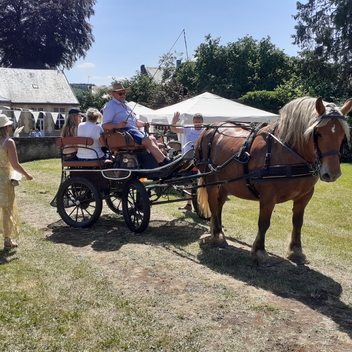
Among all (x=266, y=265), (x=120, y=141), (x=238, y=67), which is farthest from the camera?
(x=238, y=67)

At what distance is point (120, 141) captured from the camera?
6859mm

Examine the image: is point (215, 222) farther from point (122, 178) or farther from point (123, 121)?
point (123, 121)

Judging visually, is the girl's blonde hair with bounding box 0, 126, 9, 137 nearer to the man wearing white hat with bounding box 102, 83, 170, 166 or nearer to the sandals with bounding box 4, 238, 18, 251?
the sandals with bounding box 4, 238, 18, 251

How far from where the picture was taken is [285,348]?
3.39 metres

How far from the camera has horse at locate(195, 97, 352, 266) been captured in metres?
Answer: 4.48

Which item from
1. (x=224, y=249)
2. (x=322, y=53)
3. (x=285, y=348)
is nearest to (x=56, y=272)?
(x=224, y=249)

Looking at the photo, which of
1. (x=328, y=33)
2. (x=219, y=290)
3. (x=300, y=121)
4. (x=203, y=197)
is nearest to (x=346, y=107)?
(x=300, y=121)

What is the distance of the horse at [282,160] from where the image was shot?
14.7 ft

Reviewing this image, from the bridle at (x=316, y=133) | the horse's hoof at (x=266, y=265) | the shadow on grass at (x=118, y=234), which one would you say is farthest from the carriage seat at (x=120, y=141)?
the bridle at (x=316, y=133)

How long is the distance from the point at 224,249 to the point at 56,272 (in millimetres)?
2195

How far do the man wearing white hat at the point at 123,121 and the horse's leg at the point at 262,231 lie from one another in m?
2.10

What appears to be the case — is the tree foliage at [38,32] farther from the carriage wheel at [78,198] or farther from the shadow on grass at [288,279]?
the shadow on grass at [288,279]

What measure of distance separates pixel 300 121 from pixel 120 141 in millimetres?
2940

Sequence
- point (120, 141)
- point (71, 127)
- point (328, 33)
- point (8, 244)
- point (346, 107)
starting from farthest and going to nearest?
point (328, 33)
point (71, 127)
point (120, 141)
point (8, 244)
point (346, 107)
